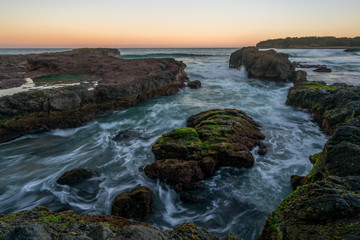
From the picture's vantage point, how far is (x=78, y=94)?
40.8 ft

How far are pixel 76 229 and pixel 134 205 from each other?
239cm

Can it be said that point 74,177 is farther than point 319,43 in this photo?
No

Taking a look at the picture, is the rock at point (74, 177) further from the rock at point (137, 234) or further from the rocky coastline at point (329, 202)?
the rocky coastline at point (329, 202)

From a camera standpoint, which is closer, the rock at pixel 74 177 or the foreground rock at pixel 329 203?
the foreground rock at pixel 329 203

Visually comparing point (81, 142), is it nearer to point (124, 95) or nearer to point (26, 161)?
point (26, 161)

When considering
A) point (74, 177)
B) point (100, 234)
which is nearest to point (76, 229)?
point (100, 234)

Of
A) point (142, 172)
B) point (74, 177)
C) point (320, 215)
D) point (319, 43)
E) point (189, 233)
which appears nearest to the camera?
point (320, 215)

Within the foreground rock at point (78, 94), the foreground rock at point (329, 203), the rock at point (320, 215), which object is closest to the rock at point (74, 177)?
the foreground rock at point (78, 94)

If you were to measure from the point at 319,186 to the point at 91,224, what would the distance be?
158 inches

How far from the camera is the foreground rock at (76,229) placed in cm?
247

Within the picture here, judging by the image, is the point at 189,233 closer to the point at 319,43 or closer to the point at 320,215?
the point at 320,215

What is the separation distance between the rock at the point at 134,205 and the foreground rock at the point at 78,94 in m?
8.08

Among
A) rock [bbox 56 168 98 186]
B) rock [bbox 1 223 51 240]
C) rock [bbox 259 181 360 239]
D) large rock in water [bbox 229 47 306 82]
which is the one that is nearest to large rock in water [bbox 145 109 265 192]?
rock [bbox 56 168 98 186]

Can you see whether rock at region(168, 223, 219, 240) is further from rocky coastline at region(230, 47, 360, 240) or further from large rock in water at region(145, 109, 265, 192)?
large rock in water at region(145, 109, 265, 192)
